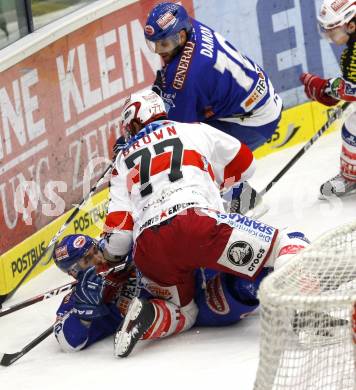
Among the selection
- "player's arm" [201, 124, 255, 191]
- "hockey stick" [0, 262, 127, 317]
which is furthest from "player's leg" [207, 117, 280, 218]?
"hockey stick" [0, 262, 127, 317]

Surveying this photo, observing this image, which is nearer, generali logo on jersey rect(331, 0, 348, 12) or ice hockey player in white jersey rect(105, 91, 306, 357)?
ice hockey player in white jersey rect(105, 91, 306, 357)

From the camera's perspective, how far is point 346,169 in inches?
265

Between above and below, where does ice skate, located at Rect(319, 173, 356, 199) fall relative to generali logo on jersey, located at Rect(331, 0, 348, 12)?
below

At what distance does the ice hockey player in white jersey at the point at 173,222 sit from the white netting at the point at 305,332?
1.05m

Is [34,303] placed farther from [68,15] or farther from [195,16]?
[195,16]

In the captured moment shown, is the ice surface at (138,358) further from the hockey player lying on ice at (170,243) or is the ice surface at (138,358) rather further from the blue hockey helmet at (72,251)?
the blue hockey helmet at (72,251)

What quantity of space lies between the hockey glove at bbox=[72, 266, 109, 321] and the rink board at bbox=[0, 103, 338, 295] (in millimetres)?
1040

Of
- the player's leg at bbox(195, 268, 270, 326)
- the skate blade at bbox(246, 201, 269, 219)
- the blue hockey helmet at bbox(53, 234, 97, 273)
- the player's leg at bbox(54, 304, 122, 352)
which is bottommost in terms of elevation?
the skate blade at bbox(246, 201, 269, 219)

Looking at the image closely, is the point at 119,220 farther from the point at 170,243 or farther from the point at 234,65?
the point at 234,65

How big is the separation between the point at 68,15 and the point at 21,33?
1.13 ft

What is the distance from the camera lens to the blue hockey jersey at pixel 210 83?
238 inches

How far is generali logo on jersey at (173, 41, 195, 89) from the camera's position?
6.02 m

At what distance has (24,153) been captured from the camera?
633 cm

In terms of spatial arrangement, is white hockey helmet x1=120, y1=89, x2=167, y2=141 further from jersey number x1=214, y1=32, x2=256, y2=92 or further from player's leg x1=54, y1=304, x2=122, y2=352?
jersey number x1=214, y1=32, x2=256, y2=92
